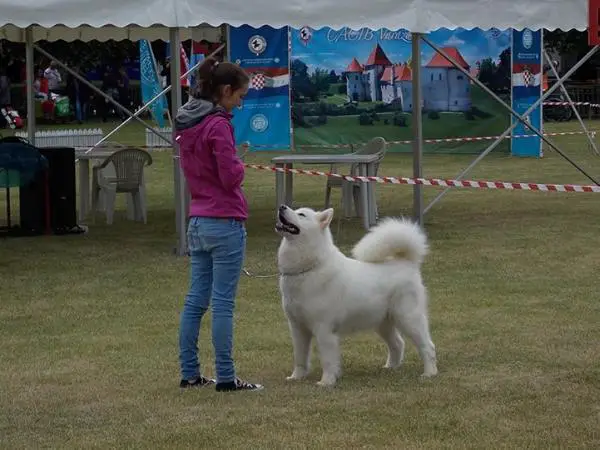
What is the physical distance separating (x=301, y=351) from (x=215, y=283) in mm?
783

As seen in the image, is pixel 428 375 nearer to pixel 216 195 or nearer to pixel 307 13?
pixel 216 195

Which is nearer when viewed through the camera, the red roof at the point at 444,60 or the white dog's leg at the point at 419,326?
the white dog's leg at the point at 419,326

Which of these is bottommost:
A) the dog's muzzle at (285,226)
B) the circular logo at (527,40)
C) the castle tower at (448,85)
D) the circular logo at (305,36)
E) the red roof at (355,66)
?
the dog's muzzle at (285,226)

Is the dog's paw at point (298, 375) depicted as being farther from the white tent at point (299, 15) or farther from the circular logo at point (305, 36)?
the circular logo at point (305, 36)

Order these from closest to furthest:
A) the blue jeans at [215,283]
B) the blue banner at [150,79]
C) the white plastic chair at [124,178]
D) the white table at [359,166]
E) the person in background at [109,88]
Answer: the blue jeans at [215,283], the white table at [359,166], the white plastic chair at [124,178], the blue banner at [150,79], the person in background at [109,88]

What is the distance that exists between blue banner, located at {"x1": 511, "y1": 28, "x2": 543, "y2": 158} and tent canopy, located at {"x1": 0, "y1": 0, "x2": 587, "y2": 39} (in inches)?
446

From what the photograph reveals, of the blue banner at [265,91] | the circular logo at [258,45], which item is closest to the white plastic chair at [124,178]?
the blue banner at [265,91]

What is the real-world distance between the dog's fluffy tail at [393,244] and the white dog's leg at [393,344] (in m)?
0.43

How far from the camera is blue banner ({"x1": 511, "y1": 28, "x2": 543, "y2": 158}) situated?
2388cm

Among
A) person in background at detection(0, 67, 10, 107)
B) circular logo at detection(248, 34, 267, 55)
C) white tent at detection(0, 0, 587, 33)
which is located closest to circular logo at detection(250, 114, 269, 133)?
circular logo at detection(248, 34, 267, 55)

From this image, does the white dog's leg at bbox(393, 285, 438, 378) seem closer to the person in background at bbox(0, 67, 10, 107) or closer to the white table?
the white table

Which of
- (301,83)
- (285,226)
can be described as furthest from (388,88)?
(285,226)

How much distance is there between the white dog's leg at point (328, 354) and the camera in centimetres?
657

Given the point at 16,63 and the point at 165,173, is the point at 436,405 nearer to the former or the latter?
the point at 165,173
